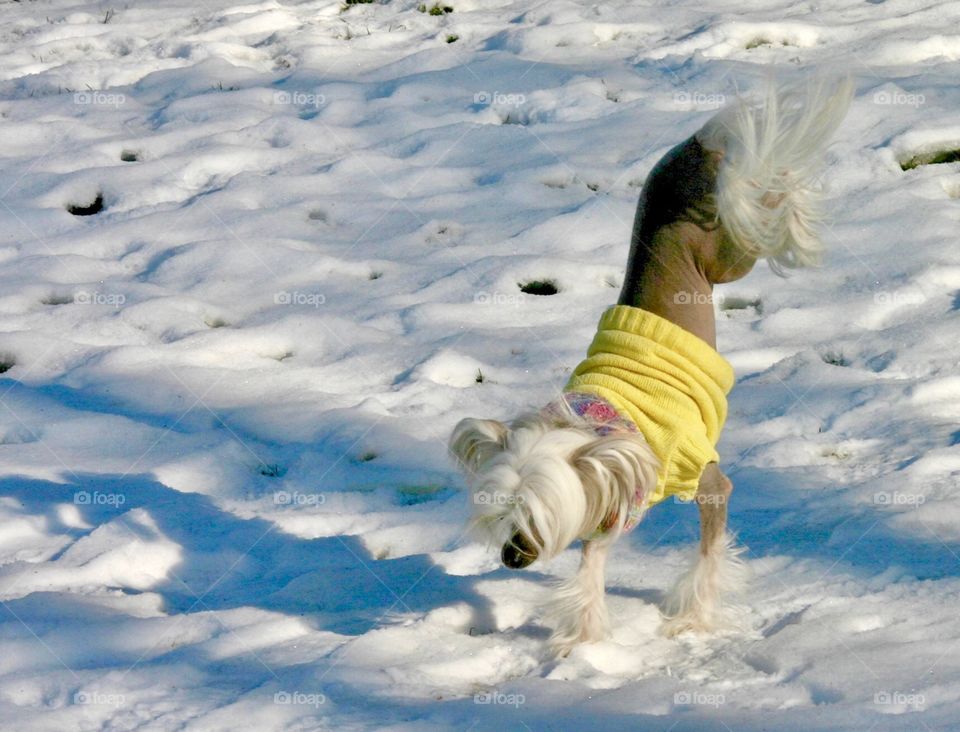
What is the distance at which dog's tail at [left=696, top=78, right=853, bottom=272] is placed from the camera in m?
3.00

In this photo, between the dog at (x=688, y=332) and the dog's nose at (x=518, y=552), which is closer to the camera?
the dog's nose at (x=518, y=552)

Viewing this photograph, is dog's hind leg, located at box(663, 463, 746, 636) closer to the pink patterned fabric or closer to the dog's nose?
the pink patterned fabric

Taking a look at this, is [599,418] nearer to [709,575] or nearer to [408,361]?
[709,575]

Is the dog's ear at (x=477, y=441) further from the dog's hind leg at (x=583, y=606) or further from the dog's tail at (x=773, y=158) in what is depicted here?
the dog's tail at (x=773, y=158)

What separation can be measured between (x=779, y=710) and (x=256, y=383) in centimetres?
239

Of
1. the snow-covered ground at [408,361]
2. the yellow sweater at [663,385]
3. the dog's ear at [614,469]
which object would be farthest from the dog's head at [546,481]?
the snow-covered ground at [408,361]

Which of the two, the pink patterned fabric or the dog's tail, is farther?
the dog's tail

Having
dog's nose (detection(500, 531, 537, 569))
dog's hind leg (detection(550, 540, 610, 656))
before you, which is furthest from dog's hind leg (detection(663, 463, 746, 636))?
dog's nose (detection(500, 531, 537, 569))

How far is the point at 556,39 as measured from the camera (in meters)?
6.85

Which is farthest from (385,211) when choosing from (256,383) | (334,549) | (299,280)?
(334,549)

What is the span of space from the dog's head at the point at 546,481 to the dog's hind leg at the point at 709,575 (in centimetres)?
41

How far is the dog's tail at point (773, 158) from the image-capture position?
9.86 ft

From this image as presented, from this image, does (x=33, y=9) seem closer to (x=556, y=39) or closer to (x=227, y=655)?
(x=556, y=39)

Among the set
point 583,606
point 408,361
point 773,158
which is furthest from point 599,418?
point 408,361
